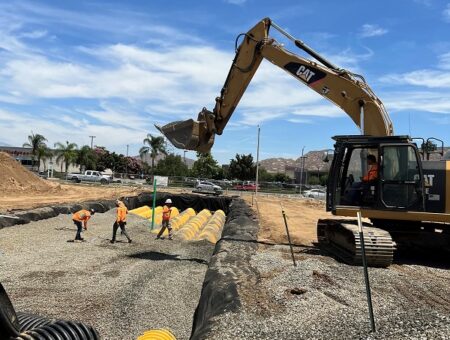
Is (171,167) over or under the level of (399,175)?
over

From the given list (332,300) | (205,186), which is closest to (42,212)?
(332,300)

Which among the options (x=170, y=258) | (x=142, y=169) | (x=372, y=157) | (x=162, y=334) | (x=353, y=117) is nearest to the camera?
(x=162, y=334)

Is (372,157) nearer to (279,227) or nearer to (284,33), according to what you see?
(284,33)

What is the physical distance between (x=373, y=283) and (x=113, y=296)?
4603mm

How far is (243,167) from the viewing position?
74.9 m

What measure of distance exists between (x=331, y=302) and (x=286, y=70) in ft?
22.9

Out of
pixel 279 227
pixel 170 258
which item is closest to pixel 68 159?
pixel 279 227

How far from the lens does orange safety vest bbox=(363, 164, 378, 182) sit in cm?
950

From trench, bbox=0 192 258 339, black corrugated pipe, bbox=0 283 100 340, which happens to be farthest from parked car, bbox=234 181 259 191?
black corrugated pipe, bbox=0 283 100 340

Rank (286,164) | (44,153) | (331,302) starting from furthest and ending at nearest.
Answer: (286,164), (44,153), (331,302)

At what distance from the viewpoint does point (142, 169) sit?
340 feet

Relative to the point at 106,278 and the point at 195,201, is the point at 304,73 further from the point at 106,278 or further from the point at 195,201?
the point at 195,201

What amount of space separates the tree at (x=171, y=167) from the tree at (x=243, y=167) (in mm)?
9236

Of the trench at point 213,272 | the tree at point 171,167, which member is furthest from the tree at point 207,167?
the trench at point 213,272
